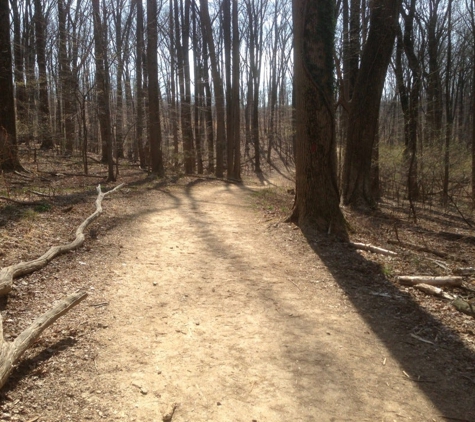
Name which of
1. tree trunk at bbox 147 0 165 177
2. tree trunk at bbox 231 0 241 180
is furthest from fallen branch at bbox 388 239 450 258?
tree trunk at bbox 231 0 241 180

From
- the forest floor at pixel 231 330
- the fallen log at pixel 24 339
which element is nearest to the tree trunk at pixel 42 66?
the forest floor at pixel 231 330

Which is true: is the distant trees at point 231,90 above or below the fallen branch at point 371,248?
above

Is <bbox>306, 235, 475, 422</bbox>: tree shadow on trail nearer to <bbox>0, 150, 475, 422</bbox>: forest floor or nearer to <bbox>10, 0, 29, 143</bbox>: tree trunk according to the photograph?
<bbox>0, 150, 475, 422</bbox>: forest floor

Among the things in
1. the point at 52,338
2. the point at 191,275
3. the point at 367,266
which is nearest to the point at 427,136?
the point at 367,266

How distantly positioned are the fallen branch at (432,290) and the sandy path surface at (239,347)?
108 centimetres

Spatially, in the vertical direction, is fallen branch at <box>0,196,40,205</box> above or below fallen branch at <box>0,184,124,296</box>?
above

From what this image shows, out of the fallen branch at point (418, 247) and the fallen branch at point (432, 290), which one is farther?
the fallen branch at point (418, 247)

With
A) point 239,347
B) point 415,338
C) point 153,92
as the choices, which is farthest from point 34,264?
point 153,92

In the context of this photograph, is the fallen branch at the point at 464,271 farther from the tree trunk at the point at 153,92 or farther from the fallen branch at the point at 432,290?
the tree trunk at the point at 153,92

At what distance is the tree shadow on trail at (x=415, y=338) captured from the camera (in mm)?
3090

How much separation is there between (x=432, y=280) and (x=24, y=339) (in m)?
4.79

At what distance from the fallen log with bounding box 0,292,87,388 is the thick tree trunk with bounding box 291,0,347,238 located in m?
4.70

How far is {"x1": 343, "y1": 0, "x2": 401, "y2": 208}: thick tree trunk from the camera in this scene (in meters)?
9.91

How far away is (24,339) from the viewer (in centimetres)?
318
